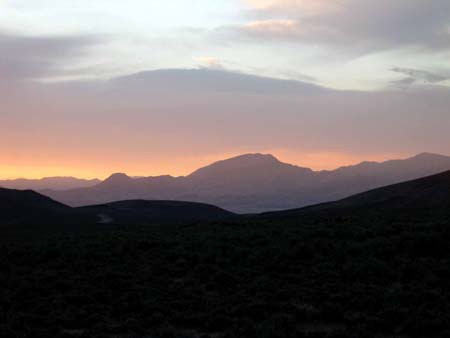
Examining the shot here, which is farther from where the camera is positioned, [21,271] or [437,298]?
[21,271]

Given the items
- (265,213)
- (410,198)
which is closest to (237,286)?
(410,198)

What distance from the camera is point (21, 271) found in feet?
80.0

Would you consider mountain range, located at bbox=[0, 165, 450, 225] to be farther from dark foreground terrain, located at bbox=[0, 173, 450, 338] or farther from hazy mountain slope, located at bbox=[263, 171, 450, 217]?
dark foreground terrain, located at bbox=[0, 173, 450, 338]

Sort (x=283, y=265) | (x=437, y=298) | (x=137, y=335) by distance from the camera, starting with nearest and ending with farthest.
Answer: (x=137, y=335), (x=437, y=298), (x=283, y=265)

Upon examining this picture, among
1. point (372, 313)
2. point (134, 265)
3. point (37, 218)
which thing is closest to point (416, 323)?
point (372, 313)

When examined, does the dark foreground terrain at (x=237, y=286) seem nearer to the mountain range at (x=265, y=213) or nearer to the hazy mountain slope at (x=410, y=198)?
the mountain range at (x=265, y=213)

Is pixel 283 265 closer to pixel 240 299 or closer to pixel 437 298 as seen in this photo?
pixel 240 299

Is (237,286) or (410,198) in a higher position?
(410,198)

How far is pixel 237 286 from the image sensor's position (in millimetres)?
20766

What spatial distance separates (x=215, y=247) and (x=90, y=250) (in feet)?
20.5

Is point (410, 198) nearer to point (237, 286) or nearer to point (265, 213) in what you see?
point (265, 213)

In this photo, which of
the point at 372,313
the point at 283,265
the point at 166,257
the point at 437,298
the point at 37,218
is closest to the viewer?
the point at 372,313

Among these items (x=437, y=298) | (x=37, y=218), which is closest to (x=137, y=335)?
(x=437, y=298)

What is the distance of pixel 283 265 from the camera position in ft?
78.0
